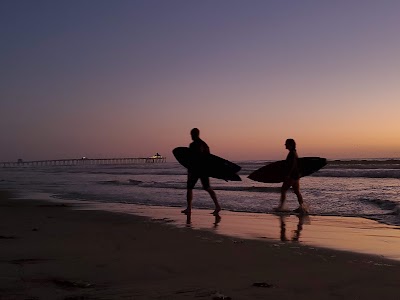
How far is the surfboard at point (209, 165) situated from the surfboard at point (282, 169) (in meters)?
1.30

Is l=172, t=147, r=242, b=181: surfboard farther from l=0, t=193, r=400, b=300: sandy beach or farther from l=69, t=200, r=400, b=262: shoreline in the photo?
l=0, t=193, r=400, b=300: sandy beach

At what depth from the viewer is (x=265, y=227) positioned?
7.44 m

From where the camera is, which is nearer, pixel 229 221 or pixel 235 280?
pixel 235 280

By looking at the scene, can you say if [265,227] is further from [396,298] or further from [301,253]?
[396,298]


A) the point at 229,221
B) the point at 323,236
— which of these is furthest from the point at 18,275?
the point at 229,221

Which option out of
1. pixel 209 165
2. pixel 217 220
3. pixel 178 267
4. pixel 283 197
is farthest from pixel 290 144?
pixel 178 267

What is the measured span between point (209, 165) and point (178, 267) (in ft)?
20.1

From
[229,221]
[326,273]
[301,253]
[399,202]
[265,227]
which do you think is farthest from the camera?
[399,202]

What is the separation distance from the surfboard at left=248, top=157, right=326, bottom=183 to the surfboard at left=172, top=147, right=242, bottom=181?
4.26 ft

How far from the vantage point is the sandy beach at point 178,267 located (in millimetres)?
3406

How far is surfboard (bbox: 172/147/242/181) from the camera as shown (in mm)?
10141

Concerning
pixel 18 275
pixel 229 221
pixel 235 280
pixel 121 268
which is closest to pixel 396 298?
pixel 235 280

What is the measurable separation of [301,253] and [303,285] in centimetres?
140

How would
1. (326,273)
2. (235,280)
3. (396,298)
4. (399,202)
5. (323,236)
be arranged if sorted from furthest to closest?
1. (399,202)
2. (323,236)
3. (326,273)
4. (235,280)
5. (396,298)
